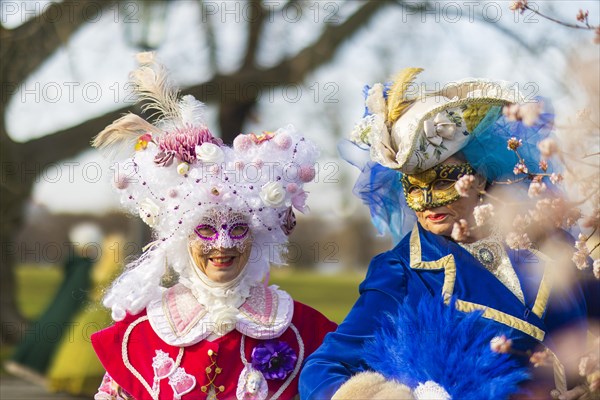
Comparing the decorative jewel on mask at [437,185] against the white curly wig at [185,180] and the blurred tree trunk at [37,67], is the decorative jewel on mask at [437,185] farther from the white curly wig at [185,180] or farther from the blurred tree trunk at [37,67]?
the blurred tree trunk at [37,67]

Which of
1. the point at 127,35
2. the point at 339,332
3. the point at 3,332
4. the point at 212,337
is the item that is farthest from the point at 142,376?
the point at 3,332

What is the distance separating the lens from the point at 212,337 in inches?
162

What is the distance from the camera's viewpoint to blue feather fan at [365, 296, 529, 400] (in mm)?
3141

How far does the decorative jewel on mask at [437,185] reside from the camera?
3.54 m

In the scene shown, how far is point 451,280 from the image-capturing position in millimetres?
3473

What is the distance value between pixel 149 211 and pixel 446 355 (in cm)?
160

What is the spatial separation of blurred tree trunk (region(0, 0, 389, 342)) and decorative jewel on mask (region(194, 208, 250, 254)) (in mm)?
5576

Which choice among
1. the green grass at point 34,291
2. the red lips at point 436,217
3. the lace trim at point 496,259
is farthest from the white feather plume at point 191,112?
the green grass at point 34,291

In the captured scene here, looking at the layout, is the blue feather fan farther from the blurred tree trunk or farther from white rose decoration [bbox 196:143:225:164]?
the blurred tree trunk

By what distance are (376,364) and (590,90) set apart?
5.03 feet

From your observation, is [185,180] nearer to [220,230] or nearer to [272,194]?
[220,230]

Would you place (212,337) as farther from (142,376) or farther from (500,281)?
(500,281)

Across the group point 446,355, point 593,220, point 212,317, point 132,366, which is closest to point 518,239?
point 593,220

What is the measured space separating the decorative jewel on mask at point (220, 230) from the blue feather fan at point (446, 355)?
0.91 metres
